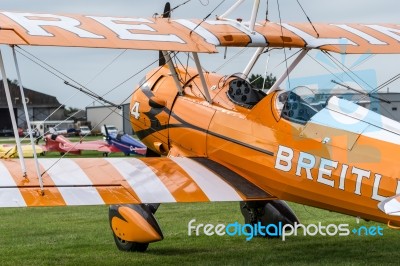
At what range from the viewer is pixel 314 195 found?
6.68 metres

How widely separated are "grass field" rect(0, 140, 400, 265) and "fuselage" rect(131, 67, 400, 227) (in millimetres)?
974

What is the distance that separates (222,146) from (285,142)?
37.2 inches

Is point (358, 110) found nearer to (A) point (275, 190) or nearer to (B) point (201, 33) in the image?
(A) point (275, 190)

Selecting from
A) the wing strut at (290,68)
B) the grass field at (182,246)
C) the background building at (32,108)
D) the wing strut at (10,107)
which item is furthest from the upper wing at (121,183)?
the background building at (32,108)

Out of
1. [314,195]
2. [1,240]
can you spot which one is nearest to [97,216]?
[1,240]

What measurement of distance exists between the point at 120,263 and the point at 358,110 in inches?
107

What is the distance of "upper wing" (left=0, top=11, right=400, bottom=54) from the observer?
21.8 feet

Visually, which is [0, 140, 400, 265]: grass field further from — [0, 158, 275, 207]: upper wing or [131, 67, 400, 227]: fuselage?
[131, 67, 400, 227]: fuselage

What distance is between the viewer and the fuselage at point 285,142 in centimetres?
627

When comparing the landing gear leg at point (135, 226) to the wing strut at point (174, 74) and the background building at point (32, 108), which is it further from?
the background building at point (32, 108)

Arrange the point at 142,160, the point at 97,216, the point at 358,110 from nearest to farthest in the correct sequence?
the point at 358,110 → the point at 142,160 → the point at 97,216

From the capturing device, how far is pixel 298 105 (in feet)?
23.1

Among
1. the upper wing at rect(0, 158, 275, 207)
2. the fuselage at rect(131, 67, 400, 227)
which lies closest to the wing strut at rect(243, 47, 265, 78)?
the fuselage at rect(131, 67, 400, 227)

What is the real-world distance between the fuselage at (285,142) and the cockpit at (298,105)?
1 cm
